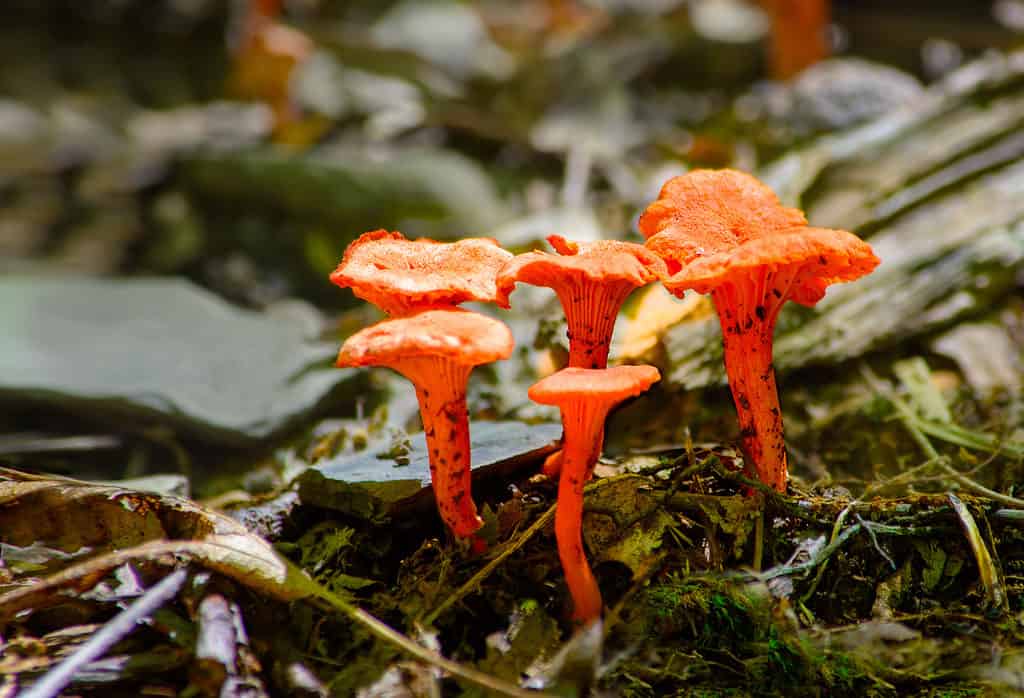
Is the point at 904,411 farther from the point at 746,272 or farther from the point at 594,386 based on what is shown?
the point at 594,386

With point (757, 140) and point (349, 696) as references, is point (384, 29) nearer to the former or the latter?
point (757, 140)

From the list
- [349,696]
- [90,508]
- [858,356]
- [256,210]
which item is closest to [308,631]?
[349,696]

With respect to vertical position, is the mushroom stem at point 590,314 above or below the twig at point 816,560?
above

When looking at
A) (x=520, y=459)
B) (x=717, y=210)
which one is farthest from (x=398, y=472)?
(x=717, y=210)

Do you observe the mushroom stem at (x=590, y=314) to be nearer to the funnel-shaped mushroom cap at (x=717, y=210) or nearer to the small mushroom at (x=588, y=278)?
the small mushroom at (x=588, y=278)

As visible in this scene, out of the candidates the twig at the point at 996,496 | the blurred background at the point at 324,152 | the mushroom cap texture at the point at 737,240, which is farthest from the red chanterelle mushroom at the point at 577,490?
the blurred background at the point at 324,152

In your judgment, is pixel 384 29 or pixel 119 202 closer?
pixel 119 202

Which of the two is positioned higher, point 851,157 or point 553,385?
point 851,157

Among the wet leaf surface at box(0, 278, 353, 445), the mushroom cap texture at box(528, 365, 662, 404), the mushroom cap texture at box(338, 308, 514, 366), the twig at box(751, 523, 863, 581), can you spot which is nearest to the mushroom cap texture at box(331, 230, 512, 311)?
the mushroom cap texture at box(338, 308, 514, 366)
